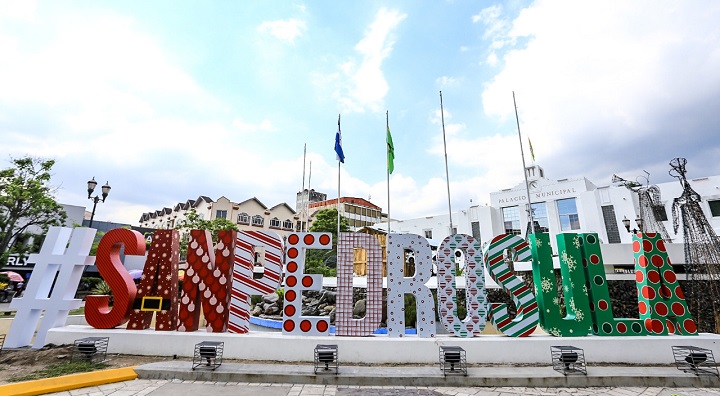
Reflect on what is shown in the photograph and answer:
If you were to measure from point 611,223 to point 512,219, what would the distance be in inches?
360

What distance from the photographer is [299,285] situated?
10734 millimetres

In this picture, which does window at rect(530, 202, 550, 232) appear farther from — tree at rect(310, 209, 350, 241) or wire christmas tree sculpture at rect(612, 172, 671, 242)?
tree at rect(310, 209, 350, 241)

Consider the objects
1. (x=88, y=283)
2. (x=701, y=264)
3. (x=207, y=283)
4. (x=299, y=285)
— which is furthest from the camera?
(x=88, y=283)

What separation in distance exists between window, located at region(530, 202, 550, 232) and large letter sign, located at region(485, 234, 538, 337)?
27.1 m

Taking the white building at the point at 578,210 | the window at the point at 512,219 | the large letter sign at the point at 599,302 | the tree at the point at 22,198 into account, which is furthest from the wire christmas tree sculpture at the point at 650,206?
the tree at the point at 22,198

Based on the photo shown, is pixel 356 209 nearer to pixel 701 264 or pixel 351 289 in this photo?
pixel 701 264

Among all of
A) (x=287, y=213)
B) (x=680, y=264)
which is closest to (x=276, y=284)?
(x=680, y=264)

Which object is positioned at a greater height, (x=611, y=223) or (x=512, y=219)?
(x=512, y=219)

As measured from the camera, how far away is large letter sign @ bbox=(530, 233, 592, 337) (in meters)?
10.6

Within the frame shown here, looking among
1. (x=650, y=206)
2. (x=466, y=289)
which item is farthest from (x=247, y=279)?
(x=650, y=206)

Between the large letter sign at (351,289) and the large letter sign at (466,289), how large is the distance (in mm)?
2127

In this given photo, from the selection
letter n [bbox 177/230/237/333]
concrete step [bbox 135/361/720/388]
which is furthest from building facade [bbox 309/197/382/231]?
concrete step [bbox 135/361/720/388]

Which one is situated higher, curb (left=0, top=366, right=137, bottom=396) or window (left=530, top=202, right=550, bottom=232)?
window (left=530, top=202, right=550, bottom=232)

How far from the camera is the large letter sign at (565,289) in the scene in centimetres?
1065
